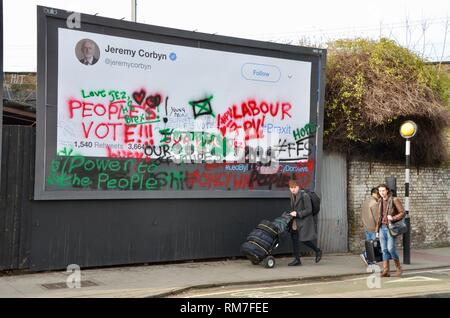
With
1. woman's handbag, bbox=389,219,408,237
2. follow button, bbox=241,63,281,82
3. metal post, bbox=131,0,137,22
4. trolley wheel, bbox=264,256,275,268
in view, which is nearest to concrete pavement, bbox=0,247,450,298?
trolley wheel, bbox=264,256,275,268

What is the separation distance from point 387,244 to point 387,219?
498 mm

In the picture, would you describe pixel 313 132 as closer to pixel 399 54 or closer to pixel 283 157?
pixel 283 157

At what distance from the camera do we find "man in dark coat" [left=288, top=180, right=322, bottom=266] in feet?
38.1

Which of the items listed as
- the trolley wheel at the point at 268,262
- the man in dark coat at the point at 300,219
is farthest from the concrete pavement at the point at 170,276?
the man in dark coat at the point at 300,219

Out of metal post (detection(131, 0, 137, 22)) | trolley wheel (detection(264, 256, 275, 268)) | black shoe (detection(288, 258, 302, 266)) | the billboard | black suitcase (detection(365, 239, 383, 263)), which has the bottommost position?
black shoe (detection(288, 258, 302, 266))

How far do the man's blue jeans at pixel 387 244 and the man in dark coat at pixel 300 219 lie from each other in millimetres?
1487

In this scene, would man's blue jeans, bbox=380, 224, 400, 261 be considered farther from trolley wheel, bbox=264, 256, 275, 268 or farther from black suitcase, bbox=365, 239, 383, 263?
trolley wheel, bbox=264, 256, 275, 268

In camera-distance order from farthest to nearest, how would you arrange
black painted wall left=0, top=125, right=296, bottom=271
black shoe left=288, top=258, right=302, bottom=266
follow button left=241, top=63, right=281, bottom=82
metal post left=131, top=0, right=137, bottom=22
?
metal post left=131, top=0, right=137, bottom=22, follow button left=241, top=63, right=281, bottom=82, black shoe left=288, top=258, right=302, bottom=266, black painted wall left=0, top=125, right=296, bottom=271

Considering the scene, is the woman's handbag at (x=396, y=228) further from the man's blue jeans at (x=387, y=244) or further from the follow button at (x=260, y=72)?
the follow button at (x=260, y=72)

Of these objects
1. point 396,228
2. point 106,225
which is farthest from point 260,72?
point 106,225

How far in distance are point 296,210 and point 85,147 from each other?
14.7 ft

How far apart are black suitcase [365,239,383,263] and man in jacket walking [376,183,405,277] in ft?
1.33

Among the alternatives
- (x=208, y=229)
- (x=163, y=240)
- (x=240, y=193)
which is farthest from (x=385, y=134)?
(x=163, y=240)
